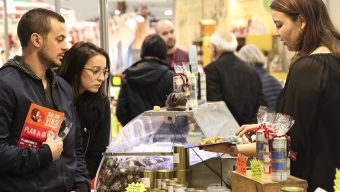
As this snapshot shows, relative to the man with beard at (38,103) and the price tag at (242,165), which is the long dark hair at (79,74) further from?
the price tag at (242,165)

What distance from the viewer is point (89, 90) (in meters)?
3.61

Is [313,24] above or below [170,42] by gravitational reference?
below

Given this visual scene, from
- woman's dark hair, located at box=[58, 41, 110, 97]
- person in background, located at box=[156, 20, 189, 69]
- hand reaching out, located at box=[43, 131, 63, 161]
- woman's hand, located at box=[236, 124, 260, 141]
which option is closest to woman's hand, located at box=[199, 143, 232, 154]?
woman's hand, located at box=[236, 124, 260, 141]

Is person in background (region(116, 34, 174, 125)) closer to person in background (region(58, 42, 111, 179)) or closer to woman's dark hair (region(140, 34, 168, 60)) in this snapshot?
woman's dark hair (region(140, 34, 168, 60))

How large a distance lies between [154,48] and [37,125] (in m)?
2.58

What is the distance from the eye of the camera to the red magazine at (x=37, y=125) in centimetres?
271

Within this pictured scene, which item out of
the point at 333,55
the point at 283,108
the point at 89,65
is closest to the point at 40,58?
the point at 89,65

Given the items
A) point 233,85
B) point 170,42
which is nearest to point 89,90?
point 233,85

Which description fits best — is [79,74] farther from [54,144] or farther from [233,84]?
[233,84]

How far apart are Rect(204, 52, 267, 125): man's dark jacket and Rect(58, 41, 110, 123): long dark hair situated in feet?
6.63

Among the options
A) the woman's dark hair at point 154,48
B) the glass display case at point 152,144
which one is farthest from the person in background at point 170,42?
the glass display case at point 152,144

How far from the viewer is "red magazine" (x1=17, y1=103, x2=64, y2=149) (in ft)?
8.91

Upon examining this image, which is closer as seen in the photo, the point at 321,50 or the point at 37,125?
the point at 321,50

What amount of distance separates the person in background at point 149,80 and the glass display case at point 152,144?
1.32 metres
